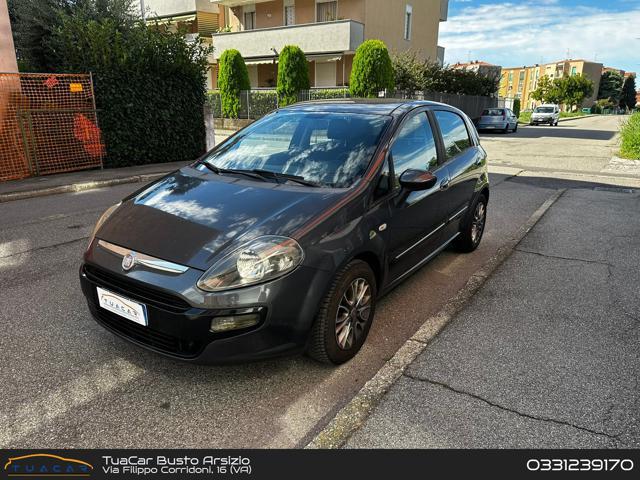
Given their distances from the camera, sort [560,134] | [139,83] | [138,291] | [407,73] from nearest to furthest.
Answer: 1. [138,291]
2. [139,83]
3. [407,73]
4. [560,134]

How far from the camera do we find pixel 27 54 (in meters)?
11.4

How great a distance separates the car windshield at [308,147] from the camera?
316 cm

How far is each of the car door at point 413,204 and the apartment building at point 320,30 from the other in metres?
22.2

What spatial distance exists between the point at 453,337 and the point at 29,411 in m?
2.68

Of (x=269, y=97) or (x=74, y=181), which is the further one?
(x=269, y=97)

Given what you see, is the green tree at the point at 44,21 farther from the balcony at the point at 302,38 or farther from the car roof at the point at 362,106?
the balcony at the point at 302,38

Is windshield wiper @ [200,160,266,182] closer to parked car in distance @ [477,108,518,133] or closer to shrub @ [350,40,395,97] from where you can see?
shrub @ [350,40,395,97]

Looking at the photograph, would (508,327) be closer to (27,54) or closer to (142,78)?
(142,78)

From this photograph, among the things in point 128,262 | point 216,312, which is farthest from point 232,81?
point 216,312

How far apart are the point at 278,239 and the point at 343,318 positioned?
2.34ft

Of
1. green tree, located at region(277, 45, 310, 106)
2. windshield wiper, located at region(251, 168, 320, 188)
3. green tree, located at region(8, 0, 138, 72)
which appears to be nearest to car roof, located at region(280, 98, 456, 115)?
windshield wiper, located at region(251, 168, 320, 188)

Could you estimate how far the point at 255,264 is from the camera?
241 centimetres

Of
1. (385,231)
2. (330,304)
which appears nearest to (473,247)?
(385,231)
